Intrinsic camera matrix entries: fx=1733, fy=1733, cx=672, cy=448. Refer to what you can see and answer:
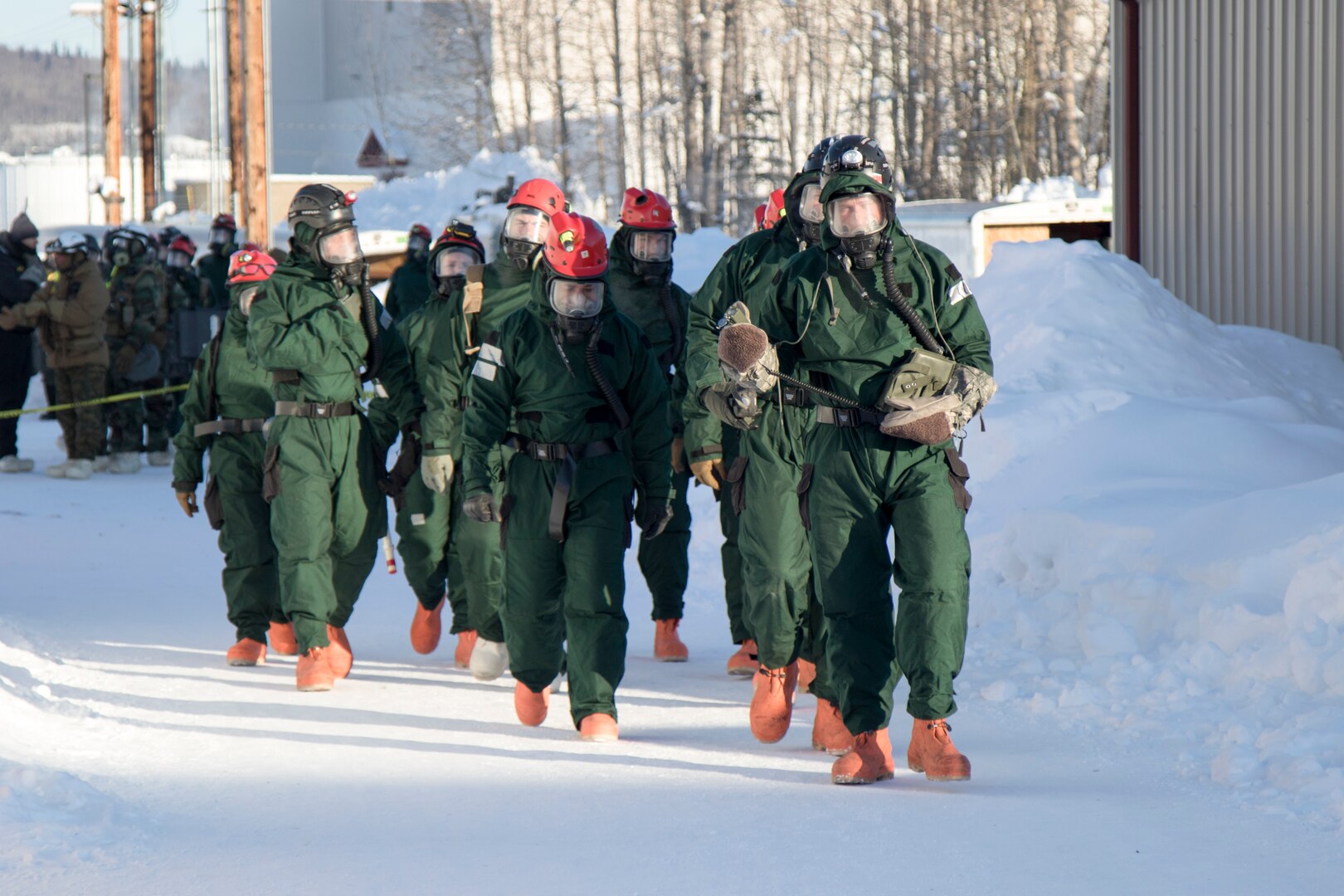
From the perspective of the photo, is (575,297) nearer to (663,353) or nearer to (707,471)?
(707,471)

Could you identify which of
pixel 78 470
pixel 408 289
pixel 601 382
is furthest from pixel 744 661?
pixel 78 470

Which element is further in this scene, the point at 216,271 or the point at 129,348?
the point at 216,271

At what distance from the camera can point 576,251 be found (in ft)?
21.0

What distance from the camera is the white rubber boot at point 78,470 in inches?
623

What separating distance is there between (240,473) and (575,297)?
2.49m

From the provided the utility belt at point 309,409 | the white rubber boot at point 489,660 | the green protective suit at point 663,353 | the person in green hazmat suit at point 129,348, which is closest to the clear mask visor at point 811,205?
the green protective suit at point 663,353

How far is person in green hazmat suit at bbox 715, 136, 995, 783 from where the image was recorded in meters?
5.48

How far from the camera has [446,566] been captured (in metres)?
8.35

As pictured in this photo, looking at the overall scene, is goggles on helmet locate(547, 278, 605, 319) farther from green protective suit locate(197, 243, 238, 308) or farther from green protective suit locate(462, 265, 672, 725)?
green protective suit locate(197, 243, 238, 308)

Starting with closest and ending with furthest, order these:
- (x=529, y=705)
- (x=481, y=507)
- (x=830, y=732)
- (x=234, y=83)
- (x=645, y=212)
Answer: (x=830, y=732), (x=481, y=507), (x=529, y=705), (x=645, y=212), (x=234, y=83)

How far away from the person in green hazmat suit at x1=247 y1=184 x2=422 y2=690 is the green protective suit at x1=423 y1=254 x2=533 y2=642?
1.19 feet

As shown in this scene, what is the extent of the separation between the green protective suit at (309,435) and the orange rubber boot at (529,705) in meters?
1.26

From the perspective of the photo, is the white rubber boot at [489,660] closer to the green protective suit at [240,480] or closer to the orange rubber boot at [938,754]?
the green protective suit at [240,480]

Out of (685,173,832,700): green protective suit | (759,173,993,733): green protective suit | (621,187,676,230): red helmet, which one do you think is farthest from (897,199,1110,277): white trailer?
(759,173,993,733): green protective suit
